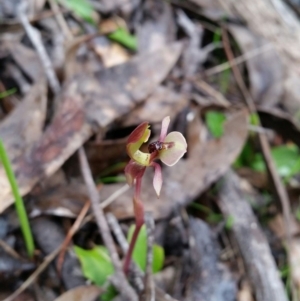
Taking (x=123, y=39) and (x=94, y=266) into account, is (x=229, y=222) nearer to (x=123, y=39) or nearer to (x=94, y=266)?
(x=94, y=266)

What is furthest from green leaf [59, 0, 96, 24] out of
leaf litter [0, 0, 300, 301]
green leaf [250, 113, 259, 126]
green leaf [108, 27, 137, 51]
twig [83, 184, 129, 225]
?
twig [83, 184, 129, 225]

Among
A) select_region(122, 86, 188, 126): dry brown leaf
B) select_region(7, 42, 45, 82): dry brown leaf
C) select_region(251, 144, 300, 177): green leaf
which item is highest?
select_region(7, 42, 45, 82): dry brown leaf

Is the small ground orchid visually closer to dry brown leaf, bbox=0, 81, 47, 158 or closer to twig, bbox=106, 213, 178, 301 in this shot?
twig, bbox=106, 213, 178, 301

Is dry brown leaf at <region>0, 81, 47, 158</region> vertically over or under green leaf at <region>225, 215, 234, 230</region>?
over

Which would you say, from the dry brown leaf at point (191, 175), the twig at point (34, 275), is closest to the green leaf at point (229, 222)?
the dry brown leaf at point (191, 175)

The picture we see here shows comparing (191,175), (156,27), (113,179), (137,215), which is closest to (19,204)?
(137,215)

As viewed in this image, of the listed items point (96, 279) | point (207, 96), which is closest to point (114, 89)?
point (207, 96)

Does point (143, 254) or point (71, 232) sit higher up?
point (71, 232)

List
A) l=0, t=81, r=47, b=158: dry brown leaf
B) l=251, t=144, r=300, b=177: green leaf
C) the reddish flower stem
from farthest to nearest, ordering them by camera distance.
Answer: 1. l=251, t=144, r=300, b=177: green leaf
2. l=0, t=81, r=47, b=158: dry brown leaf
3. the reddish flower stem
